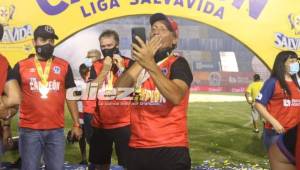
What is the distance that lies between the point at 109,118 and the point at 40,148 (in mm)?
916

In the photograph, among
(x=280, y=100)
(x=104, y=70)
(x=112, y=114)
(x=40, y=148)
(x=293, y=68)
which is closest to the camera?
(x=40, y=148)

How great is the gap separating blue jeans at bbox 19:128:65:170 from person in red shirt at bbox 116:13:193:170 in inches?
62.2

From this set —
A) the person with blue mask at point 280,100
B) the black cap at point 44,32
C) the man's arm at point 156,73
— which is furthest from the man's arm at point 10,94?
the person with blue mask at point 280,100

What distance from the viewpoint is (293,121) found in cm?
492

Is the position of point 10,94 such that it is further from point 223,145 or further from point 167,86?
point 223,145

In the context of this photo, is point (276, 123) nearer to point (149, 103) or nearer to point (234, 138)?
point (149, 103)

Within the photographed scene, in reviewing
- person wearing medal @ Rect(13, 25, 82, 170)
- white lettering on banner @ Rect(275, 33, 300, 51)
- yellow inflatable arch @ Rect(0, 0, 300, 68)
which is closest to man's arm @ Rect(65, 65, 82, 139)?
person wearing medal @ Rect(13, 25, 82, 170)

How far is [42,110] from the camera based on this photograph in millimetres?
4598

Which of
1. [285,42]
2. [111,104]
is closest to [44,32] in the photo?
[111,104]

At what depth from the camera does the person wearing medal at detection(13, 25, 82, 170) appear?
4.52m

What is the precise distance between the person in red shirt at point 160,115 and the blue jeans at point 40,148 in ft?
5.18

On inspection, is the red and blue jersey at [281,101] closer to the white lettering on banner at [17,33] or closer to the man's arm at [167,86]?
the man's arm at [167,86]

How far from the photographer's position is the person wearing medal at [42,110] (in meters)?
4.52

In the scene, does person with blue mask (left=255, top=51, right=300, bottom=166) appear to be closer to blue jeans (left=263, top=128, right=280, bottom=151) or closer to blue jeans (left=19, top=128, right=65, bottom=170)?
blue jeans (left=263, top=128, right=280, bottom=151)
